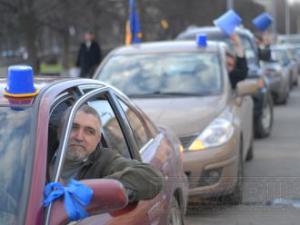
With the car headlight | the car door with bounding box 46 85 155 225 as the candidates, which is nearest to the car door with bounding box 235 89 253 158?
the car headlight

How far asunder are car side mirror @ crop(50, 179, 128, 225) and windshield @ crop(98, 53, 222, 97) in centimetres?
525

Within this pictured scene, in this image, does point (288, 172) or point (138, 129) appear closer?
point (138, 129)

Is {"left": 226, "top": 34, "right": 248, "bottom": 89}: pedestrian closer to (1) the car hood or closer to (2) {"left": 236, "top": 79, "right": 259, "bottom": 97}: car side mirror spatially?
(2) {"left": 236, "top": 79, "right": 259, "bottom": 97}: car side mirror

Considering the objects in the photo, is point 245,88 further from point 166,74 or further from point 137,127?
point 137,127

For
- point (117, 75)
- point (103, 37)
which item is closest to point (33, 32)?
point (117, 75)

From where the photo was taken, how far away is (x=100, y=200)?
2707 millimetres

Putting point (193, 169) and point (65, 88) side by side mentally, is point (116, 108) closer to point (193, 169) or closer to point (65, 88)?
point (65, 88)

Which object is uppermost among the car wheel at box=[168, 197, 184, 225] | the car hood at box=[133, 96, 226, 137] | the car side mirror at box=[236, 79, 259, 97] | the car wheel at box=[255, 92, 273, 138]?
the car side mirror at box=[236, 79, 259, 97]

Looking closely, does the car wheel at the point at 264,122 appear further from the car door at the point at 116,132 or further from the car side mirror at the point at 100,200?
the car side mirror at the point at 100,200

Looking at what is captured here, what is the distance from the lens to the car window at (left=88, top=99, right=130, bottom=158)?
152 inches

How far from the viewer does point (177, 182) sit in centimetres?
468

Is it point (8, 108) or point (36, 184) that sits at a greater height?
point (8, 108)

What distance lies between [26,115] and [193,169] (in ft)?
12.2

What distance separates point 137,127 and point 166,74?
384 cm
